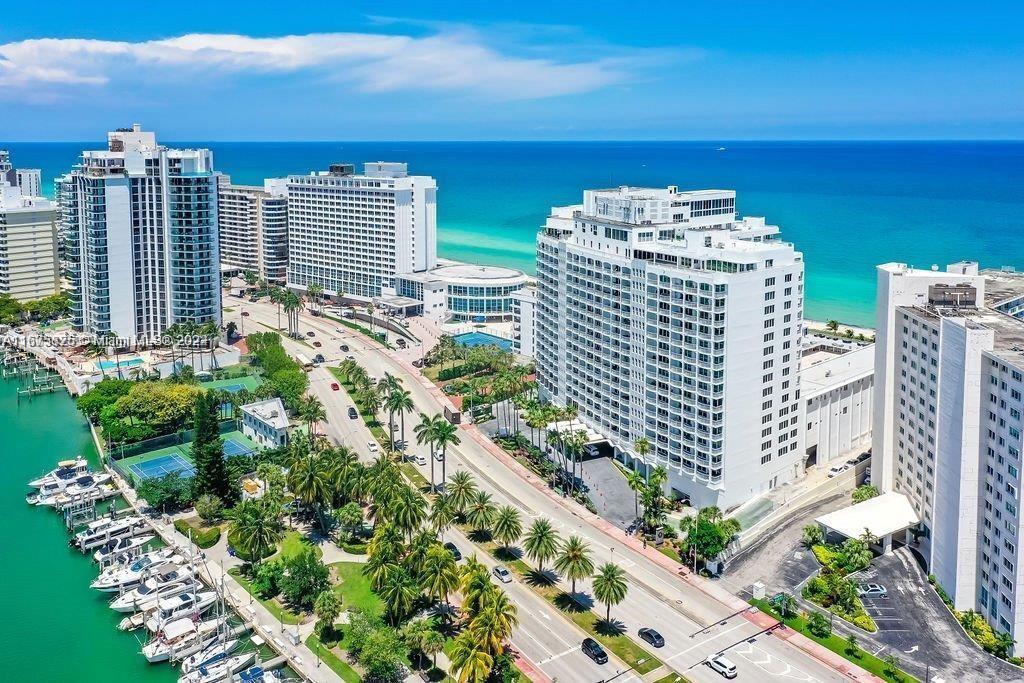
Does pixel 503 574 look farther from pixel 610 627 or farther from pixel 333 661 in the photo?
pixel 333 661

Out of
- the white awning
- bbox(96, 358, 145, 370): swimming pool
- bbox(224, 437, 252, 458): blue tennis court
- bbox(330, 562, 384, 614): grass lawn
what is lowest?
bbox(330, 562, 384, 614): grass lawn

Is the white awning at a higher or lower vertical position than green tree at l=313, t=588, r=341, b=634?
higher

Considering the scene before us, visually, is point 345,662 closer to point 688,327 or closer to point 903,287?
point 688,327

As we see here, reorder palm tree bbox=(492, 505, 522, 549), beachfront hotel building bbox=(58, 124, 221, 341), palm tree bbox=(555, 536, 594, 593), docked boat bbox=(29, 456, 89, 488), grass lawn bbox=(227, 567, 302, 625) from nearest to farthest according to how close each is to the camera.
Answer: grass lawn bbox=(227, 567, 302, 625) < palm tree bbox=(555, 536, 594, 593) < palm tree bbox=(492, 505, 522, 549) < docked boat bbox=(29, 456, 89, 488) < beachfront hotel building bbox=(58, 124, 221, 341)

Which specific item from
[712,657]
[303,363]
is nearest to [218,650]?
[712,657]

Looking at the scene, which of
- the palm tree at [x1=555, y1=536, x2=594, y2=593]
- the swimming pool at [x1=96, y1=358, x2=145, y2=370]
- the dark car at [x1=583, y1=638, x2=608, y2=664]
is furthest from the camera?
the swimming pool at [x1=96, y1=358, x2=145, y2=370]

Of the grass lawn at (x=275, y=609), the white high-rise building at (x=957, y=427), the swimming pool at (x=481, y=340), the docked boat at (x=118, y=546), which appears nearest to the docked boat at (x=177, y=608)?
the grass lawn at (x=275, y=609)

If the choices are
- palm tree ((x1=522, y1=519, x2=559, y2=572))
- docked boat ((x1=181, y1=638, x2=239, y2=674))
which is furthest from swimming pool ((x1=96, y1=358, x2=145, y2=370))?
palm tree ((x1=522, y1=519, x2=559, y2=572))

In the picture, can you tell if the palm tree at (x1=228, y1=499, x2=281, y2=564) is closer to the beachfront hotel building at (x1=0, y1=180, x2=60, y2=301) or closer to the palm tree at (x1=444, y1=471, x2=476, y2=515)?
the palm tree at (x1=444, y1=471, x2=476, y2=515)
